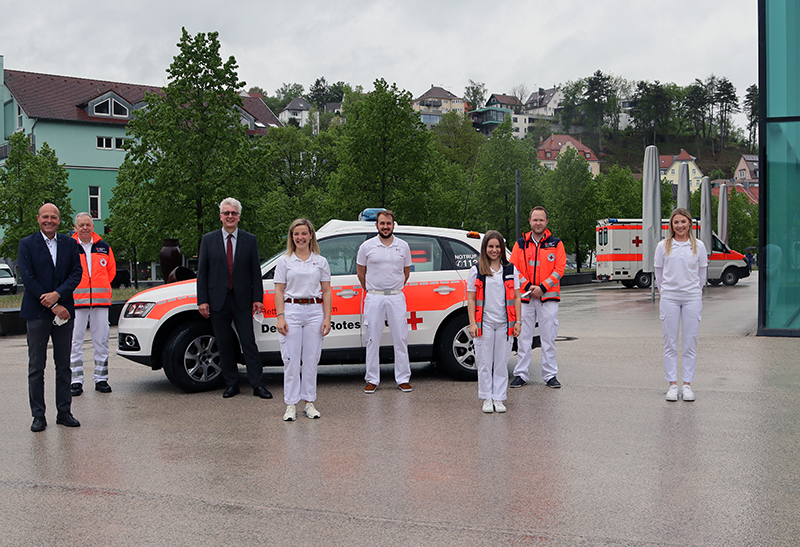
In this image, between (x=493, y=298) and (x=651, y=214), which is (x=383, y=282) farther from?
(x=651, y=214)

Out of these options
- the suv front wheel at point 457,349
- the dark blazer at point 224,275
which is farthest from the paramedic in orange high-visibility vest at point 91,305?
the suv front wheel at point 457,349

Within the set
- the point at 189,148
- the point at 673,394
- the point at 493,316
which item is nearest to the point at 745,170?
the point at 189,148

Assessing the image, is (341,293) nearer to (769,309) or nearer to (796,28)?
(769,309)

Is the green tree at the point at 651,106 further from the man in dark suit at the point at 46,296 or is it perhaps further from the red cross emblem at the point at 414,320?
the man in dark suit at the point at 46,296

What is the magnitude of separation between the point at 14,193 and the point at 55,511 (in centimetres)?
3915

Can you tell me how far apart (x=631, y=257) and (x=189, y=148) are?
711 inches

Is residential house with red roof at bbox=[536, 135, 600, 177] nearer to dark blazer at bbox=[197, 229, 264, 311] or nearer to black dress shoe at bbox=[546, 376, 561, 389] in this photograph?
black dress shoe at bbox=[546, 376, 561, 389]

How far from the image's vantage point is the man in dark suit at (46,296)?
22.1 ft

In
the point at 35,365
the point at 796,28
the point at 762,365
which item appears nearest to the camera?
the point at 35,365

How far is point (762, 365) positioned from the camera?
400 inches

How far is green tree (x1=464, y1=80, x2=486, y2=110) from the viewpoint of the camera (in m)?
190

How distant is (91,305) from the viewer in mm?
8703

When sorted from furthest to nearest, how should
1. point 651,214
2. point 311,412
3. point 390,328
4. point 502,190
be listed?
point 502,190 → point 651,214 → point 390,328 → point 311,412

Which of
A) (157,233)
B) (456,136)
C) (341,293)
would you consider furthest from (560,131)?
(341,293)
